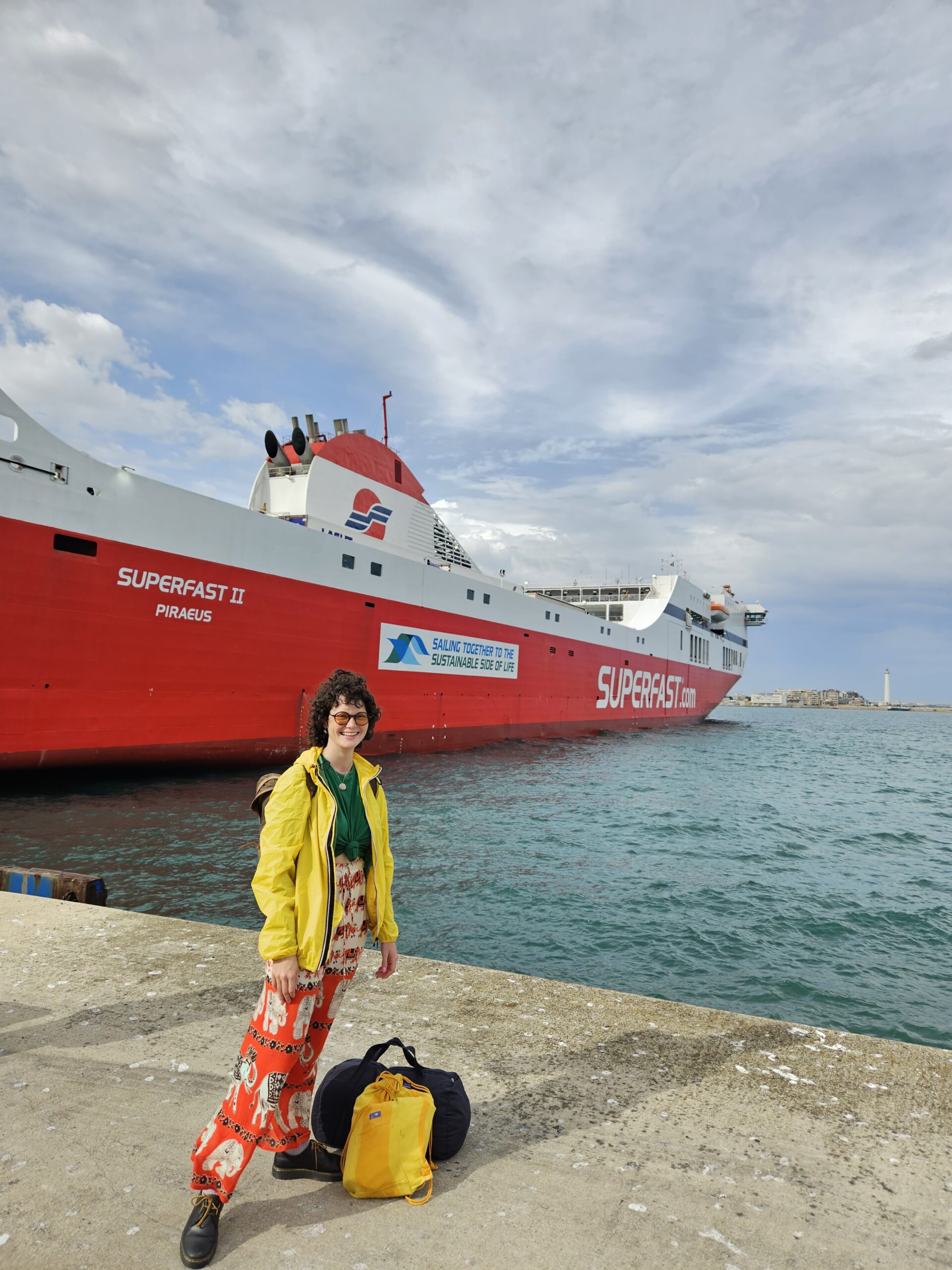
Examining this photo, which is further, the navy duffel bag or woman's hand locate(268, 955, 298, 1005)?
the navy duffel bag

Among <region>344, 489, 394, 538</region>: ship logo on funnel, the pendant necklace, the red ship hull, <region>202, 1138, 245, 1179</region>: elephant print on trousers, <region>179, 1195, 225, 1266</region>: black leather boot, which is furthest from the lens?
<region>344, 489, 394, 538</region>: ship logo on funnel

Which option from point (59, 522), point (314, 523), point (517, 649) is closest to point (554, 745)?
point (517, 649)

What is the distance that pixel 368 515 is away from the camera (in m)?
15.5

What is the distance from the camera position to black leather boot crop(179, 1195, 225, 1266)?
5.33ft

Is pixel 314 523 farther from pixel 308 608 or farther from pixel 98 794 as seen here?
pixel 98 794

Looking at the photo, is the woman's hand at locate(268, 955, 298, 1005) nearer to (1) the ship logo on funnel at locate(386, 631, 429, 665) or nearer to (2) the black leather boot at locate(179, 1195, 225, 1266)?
(2) the black leather boot at locate(179, 1195, 225, 1266)

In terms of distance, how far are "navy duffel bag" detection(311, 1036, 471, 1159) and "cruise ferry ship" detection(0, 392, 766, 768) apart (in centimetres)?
852

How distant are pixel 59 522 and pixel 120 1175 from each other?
902cm

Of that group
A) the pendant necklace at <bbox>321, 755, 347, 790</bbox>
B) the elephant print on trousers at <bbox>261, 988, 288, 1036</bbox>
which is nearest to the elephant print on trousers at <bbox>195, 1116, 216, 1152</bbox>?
the elephant print on trousers at <bbox>261, 988, 288, 1036</bbox>

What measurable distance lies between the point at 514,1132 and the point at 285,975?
103cm

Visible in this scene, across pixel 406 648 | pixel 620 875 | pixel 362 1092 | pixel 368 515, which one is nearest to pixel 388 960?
pixel 362 1092

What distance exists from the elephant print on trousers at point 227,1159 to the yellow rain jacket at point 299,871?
1.56ft

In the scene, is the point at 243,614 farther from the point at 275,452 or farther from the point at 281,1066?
the point at 281,1066

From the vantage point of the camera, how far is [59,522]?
9.09 meters
